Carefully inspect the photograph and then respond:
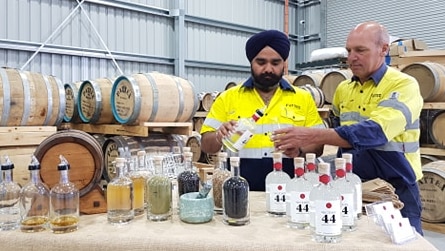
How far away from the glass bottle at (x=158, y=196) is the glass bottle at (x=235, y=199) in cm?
25

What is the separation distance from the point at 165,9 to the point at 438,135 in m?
5.68

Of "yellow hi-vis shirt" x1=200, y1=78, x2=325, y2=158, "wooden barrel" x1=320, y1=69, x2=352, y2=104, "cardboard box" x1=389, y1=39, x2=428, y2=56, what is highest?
"cardboard box" x1=389, y1=39, x2=428, y2=56

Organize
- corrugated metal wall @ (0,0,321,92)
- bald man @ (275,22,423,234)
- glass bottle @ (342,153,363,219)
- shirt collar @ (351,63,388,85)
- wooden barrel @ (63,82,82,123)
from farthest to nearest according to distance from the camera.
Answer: corrugated metal wall @ (0,0,321,92), wooden barrel @ (63,82,82,123), shirt collar @ (351,63,388,85), bald man @ (275,22,423,234), glass bottle @ (342,153,363,219)

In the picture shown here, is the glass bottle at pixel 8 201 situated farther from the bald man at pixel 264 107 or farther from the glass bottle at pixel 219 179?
the bald man at pixel 264 107

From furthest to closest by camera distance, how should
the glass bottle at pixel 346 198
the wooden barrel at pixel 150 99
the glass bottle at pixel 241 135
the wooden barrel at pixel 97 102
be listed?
the wooden barrel at pixel 97 102, the wooden barrel at pixel 150 99, the glass bottle at pixel 241 135, the glass bottle at pixel 346 198

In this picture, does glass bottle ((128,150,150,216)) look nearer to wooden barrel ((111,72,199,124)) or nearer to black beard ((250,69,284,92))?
black beard ((250,69,284,92))

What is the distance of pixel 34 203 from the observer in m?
1.67

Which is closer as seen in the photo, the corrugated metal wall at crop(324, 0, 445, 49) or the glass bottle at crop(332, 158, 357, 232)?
the glass bottle at crop(332, 158, 357, 232)

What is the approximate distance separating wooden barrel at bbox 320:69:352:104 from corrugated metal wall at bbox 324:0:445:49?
325cm

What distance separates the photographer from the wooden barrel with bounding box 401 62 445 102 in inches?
186

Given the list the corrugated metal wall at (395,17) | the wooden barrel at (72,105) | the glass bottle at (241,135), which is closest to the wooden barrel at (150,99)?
the wooden barrel at (72,105)

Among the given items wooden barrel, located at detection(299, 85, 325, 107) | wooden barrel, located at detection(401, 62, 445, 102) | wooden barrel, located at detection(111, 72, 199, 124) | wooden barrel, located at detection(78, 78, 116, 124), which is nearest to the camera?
wooden barrel, located at detection(111, 72, 199, 124)

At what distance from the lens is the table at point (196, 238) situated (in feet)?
4.81

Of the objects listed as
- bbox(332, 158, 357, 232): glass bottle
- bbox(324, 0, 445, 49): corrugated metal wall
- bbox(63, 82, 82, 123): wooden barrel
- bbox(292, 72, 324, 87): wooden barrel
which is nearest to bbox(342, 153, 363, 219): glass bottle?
bbox(332, 158, 357, 232): glass bottle
